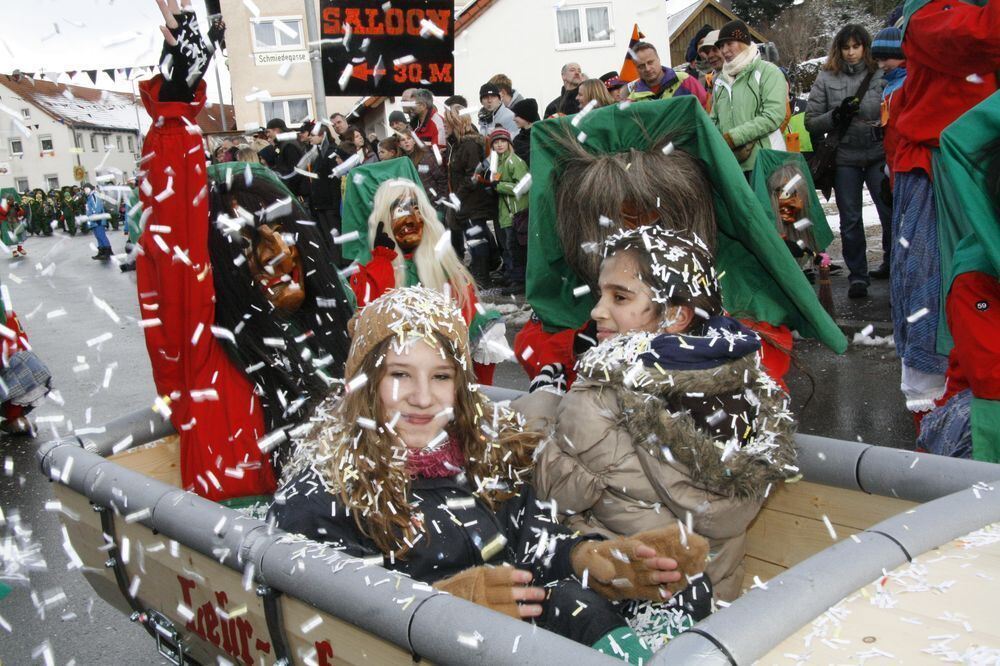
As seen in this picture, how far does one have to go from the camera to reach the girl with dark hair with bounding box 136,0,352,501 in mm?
2854

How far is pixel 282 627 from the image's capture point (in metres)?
2.21

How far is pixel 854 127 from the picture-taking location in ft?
24.3

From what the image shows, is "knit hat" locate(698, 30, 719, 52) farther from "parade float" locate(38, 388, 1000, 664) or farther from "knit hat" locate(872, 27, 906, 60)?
"parade float" locate(38, 388, 1000, 664)

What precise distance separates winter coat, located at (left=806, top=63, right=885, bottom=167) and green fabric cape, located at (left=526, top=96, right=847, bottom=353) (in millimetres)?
4699

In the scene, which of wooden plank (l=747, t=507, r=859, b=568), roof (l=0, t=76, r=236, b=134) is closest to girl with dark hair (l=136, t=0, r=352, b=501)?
wooden plank (l=747, t=507, r=859, b=568)

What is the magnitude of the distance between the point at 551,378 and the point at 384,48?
5831 millimetres

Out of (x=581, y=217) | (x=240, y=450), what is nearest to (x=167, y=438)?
(x=240, y=450)

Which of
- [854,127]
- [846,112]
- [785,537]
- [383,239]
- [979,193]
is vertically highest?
[846,112]

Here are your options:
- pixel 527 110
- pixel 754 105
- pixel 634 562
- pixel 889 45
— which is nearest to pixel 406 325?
pixel 634 562

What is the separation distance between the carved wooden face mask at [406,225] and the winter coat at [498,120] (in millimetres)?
Result: 6284

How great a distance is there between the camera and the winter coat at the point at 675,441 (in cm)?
247

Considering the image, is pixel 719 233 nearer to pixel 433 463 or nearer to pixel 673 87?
pixel 433 463

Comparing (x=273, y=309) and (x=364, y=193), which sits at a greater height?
(x=364, y=193)

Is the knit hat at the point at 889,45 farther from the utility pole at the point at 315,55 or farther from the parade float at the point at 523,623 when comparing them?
the utility pole at the point at 315,55
